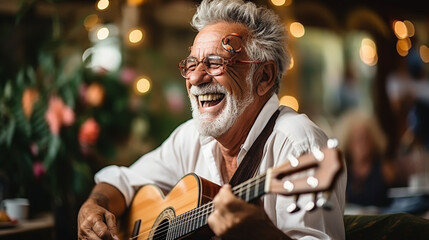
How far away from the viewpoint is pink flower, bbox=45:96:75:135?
3072 mm

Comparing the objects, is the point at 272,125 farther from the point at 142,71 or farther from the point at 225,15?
the point at 142,71

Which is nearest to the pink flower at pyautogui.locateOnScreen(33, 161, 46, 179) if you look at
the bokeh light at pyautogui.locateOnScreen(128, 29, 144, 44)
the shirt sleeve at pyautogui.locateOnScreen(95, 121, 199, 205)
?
the shirt sleeve at pyautogui.locateOnScreen(95, 121, 199, 205)

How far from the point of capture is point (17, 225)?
8.79ft

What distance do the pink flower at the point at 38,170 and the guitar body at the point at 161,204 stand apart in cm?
87

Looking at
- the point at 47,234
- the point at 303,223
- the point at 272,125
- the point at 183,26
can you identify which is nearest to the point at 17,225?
the point at 47,234

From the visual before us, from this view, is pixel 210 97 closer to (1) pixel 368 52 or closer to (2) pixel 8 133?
(2) pixel 8 133

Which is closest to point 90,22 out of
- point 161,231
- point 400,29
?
point 161,231

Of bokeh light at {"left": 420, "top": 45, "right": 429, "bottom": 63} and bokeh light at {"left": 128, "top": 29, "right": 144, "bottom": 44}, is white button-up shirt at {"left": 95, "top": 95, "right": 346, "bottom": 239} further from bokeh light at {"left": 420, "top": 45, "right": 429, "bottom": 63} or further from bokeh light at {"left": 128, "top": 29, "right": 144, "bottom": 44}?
bokeh light at {"left": 420, "top": 45, "right": 429, "bottom": 63}

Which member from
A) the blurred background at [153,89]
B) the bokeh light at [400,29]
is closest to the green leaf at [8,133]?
the blurred background at [153,89]

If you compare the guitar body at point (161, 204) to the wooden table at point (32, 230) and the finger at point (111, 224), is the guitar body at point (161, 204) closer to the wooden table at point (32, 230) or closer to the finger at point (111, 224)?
the finger at point (111, 224)

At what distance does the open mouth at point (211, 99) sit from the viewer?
2070mm

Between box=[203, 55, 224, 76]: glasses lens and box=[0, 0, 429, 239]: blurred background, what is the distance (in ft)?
4.19

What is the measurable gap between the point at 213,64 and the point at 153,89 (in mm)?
2772

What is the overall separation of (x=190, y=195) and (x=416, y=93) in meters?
5.23
